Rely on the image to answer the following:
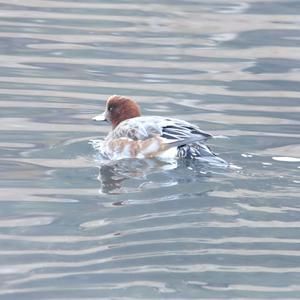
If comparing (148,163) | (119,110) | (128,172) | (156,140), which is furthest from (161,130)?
(119,110)

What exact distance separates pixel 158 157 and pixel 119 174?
19.4 inches

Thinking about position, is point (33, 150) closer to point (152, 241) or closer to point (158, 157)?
point (158, 157)

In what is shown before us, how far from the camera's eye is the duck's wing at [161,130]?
984 centimetres

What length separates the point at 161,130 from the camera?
1013 cm

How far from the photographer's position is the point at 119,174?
9.75 m

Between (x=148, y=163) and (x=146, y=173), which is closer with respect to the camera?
(x=146, y=173)

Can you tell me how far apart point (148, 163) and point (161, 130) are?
26 cm

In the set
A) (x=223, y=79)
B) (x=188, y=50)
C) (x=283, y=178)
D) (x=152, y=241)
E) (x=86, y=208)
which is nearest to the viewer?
(x=152, y=241)

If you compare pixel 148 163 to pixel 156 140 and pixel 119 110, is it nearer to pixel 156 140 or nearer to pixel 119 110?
pixel 156 140

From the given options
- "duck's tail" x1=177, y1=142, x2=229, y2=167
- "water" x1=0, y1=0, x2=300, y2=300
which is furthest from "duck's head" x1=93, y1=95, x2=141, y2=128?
"duck's tail" x1=177, y1=142, x2=229, y2=167

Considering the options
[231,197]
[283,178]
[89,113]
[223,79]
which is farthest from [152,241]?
[223,79]

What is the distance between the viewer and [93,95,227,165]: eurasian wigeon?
32.4 feet

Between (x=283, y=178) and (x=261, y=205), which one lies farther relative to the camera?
(x=283, y=178)

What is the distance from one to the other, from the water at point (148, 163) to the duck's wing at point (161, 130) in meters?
0.20
